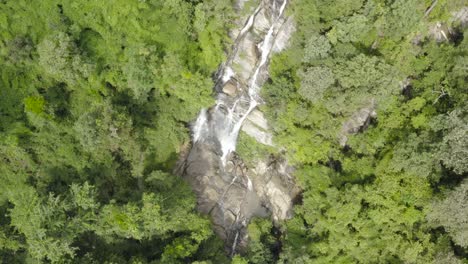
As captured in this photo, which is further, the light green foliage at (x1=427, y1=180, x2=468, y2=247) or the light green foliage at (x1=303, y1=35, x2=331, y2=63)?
the light green foliage at (x1=303, y1=35, x2=331, y2=63)

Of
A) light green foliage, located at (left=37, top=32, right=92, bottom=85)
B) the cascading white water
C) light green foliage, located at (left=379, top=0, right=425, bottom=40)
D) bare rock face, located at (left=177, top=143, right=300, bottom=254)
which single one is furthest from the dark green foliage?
light green foliage, located at (left=379, top=0, right=425, bottom=40)

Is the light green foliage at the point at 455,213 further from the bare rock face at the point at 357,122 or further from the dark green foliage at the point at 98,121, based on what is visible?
the dark green foliage at the point at 98,121

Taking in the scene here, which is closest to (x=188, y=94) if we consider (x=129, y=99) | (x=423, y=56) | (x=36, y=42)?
(x=129, y=99)

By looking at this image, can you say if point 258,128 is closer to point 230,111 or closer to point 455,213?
point 230,111

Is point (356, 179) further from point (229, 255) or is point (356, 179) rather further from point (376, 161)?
point (229, 255)

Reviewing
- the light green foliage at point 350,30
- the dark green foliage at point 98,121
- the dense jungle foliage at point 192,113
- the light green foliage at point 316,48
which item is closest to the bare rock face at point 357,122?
the dense jungle foliage at point 192,113

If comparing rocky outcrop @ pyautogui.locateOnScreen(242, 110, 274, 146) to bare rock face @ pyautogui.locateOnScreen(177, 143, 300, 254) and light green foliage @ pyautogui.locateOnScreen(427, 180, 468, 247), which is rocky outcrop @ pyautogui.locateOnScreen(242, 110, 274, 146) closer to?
bare rock face @ pyautogui.locateOnScreen(177, 143, 300, 254)
